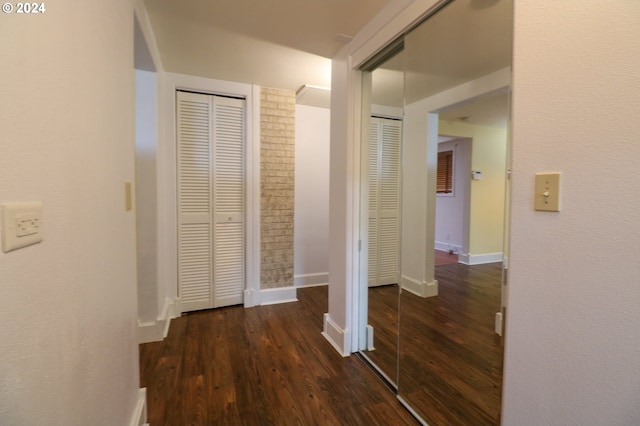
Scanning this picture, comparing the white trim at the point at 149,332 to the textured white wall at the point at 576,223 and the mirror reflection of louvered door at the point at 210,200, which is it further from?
the textured white wall at the point at 576,223

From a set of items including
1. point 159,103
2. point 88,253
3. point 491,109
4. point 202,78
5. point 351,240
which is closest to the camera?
point 88,253

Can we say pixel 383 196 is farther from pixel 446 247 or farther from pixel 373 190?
pixel 446 247

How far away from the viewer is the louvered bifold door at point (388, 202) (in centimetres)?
225

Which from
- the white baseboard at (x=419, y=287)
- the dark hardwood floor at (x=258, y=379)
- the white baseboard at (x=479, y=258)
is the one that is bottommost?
the dark hardwood floor at (x=258, y=379)

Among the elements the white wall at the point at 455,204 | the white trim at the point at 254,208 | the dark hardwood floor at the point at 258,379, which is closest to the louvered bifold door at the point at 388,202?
the white wall at the point at 455,204

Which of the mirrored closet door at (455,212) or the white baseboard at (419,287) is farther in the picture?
the white baseboard at (419,287)

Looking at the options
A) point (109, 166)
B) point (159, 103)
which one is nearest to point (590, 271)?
point (109, 166)

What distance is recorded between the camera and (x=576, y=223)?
2.58 feet

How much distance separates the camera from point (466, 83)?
157cm

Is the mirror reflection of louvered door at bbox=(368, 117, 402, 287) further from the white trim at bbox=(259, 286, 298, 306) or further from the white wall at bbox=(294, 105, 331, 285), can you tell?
the white wall at bbox=(294, 105, 331, 285)

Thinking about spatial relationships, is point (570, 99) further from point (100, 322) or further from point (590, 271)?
point (100, 322)

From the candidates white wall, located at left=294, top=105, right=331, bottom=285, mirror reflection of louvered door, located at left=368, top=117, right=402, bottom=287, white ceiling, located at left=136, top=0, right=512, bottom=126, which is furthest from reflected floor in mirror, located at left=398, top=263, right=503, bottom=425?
white wall, located at left=294, top=105, right=331, bottom=285

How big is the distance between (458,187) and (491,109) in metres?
0.61

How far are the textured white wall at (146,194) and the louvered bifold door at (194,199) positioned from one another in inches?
17.5
